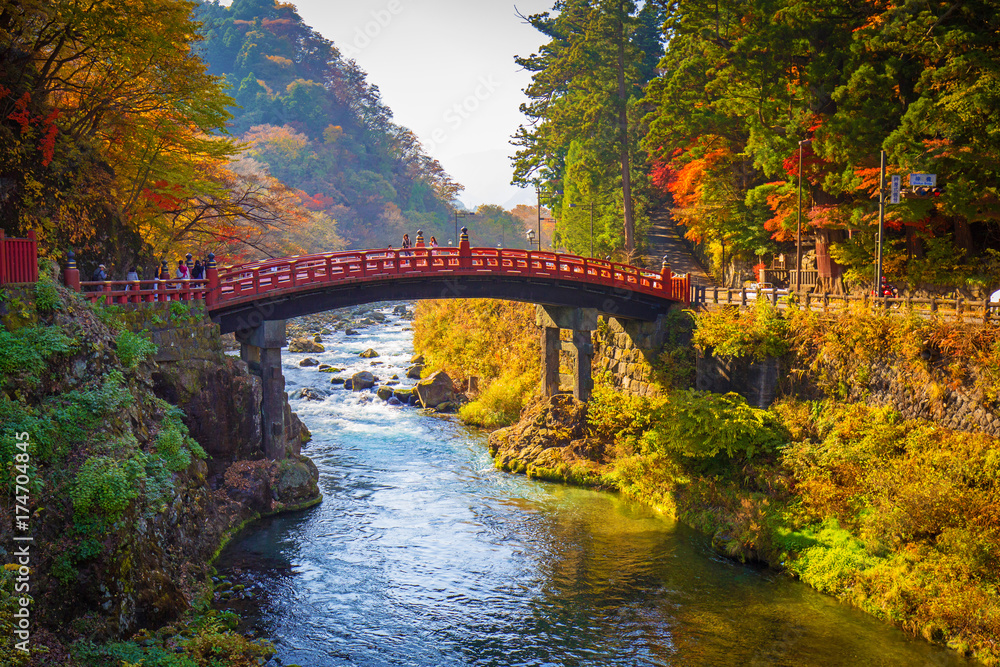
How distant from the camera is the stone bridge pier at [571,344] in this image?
101ft

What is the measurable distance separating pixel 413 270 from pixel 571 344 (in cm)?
811

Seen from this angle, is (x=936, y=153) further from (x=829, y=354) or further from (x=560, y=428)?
(x=560, y=428)

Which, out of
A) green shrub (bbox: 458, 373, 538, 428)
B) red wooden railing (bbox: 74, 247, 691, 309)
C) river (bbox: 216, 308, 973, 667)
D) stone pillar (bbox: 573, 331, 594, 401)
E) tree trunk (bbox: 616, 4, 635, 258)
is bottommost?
river (bbox: 216, 308, 973, 667)

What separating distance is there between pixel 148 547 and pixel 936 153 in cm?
2589

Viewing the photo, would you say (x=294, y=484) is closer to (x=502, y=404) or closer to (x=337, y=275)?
(x=337, y=275)

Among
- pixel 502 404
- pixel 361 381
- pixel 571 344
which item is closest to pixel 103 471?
pixel 571 344

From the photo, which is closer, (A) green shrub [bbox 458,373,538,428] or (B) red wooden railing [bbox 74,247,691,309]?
(B) red wooden railing [bbox 74,247,691,309]

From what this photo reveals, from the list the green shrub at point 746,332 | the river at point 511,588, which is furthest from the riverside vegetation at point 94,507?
the green shrub at point 746,332

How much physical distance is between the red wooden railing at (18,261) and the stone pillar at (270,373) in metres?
8.92

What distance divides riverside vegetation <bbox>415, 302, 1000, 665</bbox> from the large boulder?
876cm

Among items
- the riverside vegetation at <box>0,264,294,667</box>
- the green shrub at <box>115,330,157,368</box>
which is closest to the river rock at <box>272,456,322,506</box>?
the riverside vegetation at <box>0,264,294,667</box>

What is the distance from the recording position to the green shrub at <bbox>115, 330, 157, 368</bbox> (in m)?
17.5

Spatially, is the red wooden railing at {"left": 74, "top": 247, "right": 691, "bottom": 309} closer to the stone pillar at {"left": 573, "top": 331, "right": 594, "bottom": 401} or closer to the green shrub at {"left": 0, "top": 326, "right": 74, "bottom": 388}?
the stone pillar at {"left": 573, "top": 331, "right": 594, "bottom": 401}

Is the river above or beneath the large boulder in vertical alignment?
beneath
